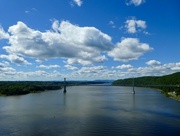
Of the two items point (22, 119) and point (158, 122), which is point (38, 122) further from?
point (158, 122)

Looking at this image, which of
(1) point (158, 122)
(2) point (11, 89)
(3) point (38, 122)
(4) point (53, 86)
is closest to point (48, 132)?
(3) point (38, 122)

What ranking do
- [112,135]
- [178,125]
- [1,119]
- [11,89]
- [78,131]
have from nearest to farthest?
[112,135], [78,131], [178,125], [1,119], [11,89]

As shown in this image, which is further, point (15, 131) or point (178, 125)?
point (178, 125)

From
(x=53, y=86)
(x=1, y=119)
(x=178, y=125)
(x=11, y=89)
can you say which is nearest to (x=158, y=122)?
(x=178, y=125)

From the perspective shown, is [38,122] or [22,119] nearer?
[38,122]

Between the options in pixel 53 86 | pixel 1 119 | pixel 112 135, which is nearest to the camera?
pixel 112 135

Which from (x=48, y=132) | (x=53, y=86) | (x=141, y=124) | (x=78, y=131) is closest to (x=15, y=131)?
(x=48, y=132)

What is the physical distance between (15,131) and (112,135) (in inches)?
295

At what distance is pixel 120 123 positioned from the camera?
23.5 metres

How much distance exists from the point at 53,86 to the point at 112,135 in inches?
3058

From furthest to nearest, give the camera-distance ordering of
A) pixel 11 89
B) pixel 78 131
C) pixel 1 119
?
pixel 11 89, pixel 1 119, pixel 78 131

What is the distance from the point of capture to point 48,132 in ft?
65.7

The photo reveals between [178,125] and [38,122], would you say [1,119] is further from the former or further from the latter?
[178,125]

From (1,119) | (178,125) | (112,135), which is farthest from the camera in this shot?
(1,119)
